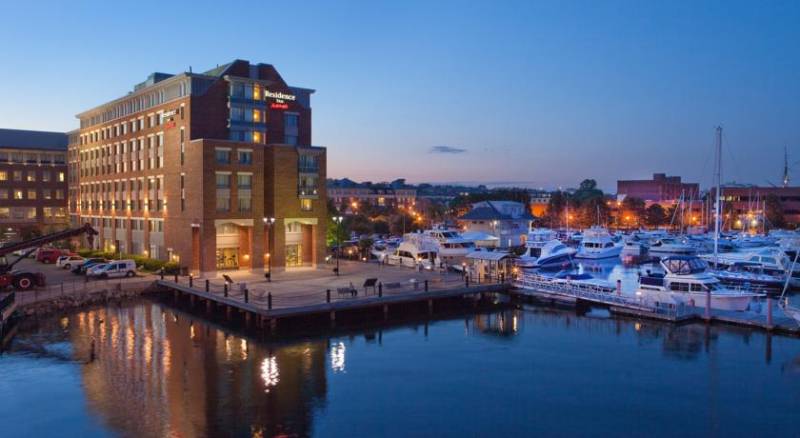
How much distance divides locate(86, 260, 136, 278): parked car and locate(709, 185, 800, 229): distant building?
12577 cm

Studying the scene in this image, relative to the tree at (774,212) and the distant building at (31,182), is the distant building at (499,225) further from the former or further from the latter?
the tree at (774,212)

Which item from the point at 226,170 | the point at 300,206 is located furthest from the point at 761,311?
the point at 226,170

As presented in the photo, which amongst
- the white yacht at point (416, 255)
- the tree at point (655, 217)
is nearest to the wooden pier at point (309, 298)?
the white yacht at point (416, 255)

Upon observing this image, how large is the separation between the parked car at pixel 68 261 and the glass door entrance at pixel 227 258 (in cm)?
1698

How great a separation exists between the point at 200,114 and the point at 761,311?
5157cm

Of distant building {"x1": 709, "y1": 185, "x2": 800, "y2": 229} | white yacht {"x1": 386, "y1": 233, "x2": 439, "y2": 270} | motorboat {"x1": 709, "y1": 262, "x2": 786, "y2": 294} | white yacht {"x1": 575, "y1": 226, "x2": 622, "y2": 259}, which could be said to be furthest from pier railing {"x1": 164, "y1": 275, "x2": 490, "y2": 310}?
distant building {"x1": 709, "y1": 185, "x2": 800, "y2": 229}

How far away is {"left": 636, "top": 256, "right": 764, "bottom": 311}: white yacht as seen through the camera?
43.2 meters

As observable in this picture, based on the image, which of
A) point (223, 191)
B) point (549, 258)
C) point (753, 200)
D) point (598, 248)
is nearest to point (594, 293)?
point (549, 258)

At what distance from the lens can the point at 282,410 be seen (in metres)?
25.8

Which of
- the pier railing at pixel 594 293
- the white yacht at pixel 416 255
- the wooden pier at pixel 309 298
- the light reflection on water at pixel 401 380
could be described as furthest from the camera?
the white yacht at pixel 416 255

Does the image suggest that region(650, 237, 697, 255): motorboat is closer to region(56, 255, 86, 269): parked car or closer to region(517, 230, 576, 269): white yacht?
region(517, 230, 576, 269): white yacht

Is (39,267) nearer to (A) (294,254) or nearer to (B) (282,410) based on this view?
(A) (294,254)

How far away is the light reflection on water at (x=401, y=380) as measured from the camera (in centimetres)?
2438

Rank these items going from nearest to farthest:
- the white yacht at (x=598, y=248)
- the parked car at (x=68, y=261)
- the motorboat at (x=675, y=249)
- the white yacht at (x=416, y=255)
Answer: the parked car at (x=68, y=261) → the white yacht at (x=416, y=255) → the motorboat at (x=675, y=249) → the white yacht at (x=598, y=248)
